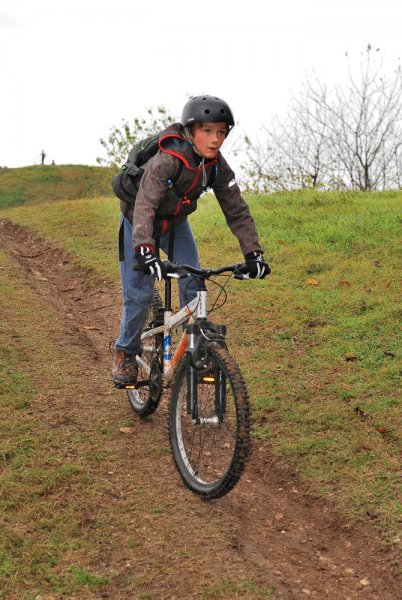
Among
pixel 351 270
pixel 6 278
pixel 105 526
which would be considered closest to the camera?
pixel 105 526

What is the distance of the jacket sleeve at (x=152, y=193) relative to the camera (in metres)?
4.72

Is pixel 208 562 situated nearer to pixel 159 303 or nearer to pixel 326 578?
pixel 326 578

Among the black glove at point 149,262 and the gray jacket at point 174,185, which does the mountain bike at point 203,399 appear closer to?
the black glove at point 149,262

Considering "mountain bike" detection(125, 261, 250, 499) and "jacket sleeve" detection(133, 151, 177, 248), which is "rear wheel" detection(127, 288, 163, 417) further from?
"jacket sleeve" detection(133, 151, 177, 248)

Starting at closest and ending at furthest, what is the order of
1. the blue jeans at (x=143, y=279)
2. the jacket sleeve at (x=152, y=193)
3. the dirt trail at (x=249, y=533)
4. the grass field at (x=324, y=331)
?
the dirt trail at (x=249, y=533), the jacket sleeve at (x=152, y=193), the grass field at (x=324, y=331), the blue jeans at (x=143, y=279)

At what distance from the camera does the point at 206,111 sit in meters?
4.57

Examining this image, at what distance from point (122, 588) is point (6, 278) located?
7.83 metres

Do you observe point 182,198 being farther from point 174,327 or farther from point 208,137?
point 174,327

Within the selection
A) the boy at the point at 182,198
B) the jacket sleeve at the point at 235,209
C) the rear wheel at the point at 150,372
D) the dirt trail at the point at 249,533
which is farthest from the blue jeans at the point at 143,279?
A: the dirt trail at the point at 249,533

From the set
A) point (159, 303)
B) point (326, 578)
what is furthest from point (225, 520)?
point (159, 303)

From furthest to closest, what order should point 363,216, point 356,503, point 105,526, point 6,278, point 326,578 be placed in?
1. point 363,216
2. point 6,278
3. point 356,503
4. point 105,526
5. point 326,578

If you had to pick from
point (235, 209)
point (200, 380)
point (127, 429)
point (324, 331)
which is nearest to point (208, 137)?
point (235, 209)

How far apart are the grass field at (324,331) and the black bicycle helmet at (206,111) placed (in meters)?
2.40

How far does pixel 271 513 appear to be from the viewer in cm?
459
